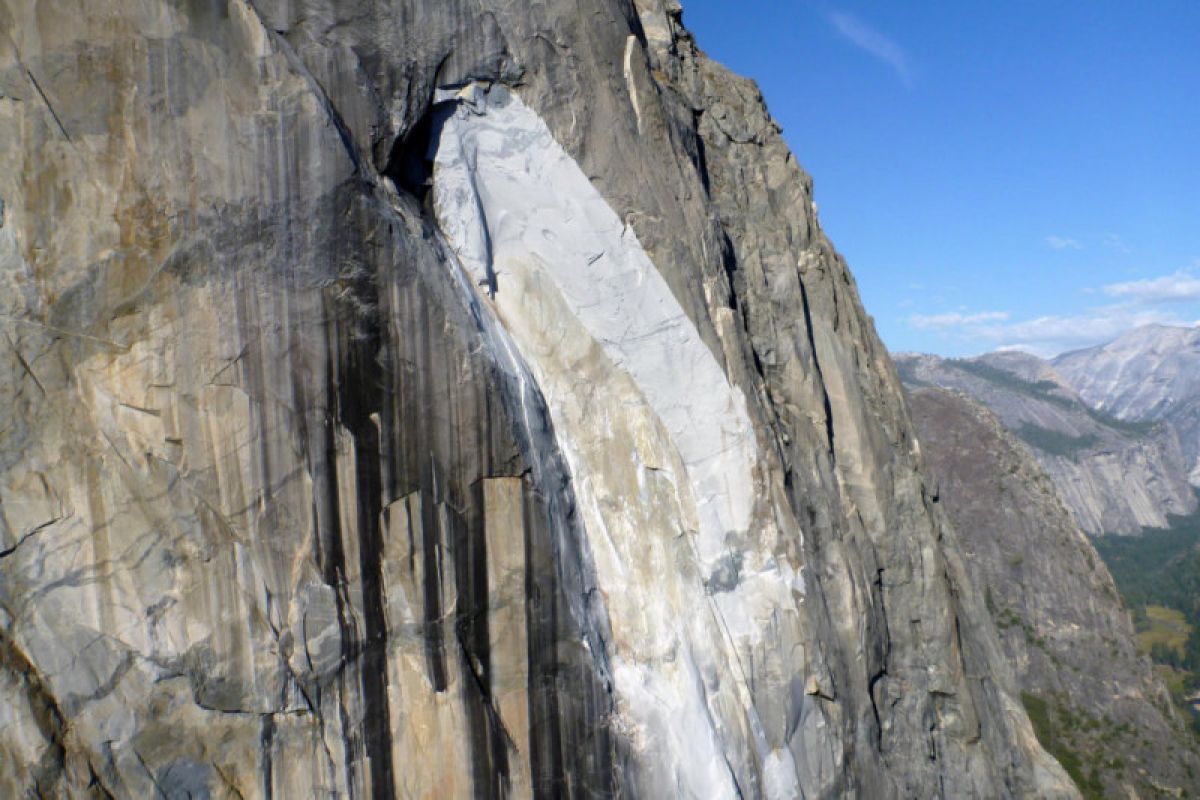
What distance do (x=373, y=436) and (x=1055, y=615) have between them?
5356cm

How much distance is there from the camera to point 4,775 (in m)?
7.62

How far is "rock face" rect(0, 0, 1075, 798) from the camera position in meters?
7.93

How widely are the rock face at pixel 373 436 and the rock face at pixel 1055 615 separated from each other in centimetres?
3863

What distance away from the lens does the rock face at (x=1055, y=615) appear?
138ft

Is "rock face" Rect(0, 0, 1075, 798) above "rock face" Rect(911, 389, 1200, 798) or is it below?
above

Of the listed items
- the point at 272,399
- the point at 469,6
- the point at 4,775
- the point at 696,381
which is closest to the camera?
the point at 4,775

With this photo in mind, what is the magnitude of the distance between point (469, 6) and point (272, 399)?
17.8ft

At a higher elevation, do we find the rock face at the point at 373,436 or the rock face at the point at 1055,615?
the rock face at the point at 373,436

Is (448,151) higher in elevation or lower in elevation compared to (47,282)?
higher

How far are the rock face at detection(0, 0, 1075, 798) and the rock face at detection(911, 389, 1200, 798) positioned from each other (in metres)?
38.6

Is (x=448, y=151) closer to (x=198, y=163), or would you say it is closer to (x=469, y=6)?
(x=469, y=6)

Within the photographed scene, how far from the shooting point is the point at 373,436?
8555 millimetres

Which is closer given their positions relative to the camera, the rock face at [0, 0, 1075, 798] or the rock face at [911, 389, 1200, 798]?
the rock face at [0, 0, 1075, 798]

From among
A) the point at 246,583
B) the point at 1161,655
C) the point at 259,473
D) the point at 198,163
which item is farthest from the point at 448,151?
the point at 1161,655
